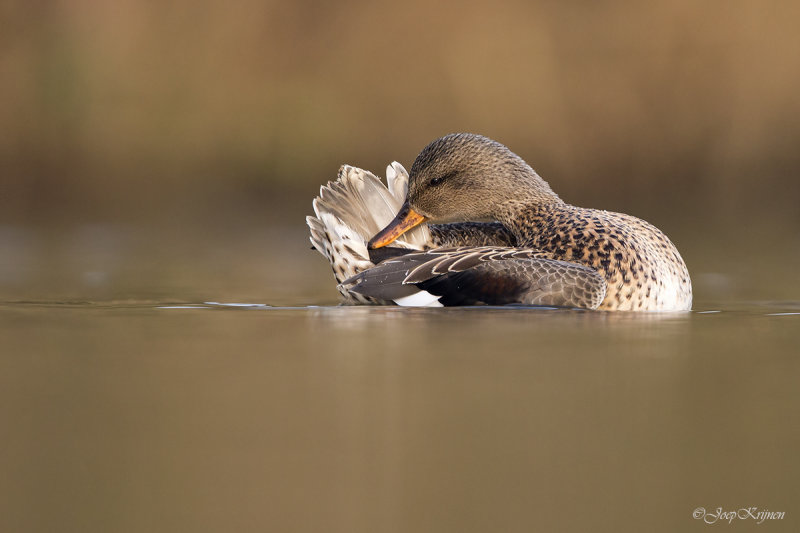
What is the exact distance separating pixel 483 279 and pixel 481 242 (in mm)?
1202

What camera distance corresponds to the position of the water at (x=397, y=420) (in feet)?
10.3

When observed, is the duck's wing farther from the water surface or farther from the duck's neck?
the duck's neck

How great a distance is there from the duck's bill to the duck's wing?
0.31 metres

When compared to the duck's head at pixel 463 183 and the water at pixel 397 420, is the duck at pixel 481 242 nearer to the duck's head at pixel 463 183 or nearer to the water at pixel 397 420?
the duck's head at pixel 463 183

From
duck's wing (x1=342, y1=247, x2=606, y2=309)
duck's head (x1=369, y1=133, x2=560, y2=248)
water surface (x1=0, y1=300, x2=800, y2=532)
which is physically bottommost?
water surface (x1=0, y1=300, x2=800, y2=532)

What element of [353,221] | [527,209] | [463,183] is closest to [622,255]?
[527,209]

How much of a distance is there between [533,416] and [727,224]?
8508mm

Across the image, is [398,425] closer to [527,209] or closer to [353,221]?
[353,221]

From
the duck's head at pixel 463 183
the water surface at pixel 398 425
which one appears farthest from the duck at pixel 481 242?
the water surface at pixel 398 425

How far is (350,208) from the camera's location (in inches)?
280

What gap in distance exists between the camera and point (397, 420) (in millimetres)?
3893

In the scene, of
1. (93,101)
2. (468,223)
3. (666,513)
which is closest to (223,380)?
(666,513)

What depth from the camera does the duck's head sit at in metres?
7.06

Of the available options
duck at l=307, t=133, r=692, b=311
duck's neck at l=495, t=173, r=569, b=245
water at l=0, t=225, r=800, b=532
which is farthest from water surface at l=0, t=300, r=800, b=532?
duck's neck at l=495, t=173, r=569, b=245
